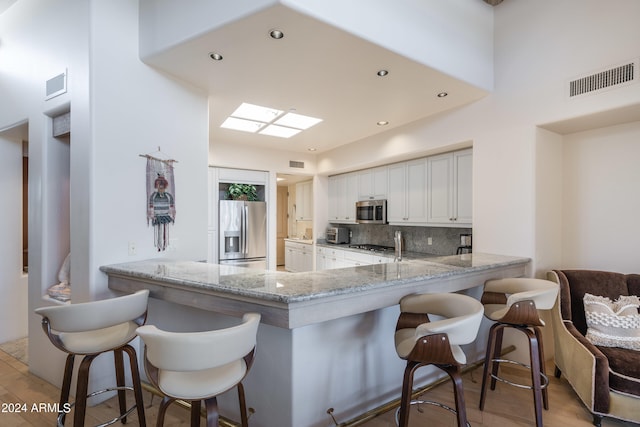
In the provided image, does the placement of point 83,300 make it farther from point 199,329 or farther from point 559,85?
point 559,85

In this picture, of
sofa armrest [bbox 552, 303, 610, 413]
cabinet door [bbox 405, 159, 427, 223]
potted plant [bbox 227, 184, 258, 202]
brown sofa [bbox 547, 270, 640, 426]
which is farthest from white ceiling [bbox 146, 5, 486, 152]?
sofa armrest [bbox 552, 303, 610, 413]

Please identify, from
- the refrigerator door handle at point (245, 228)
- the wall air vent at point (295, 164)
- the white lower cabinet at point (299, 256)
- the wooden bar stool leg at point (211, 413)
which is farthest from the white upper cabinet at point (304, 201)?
the wooden bar stool leg at point (211, 413)

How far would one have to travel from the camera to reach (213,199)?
5109 millimetres

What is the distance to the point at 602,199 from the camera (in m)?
2.99

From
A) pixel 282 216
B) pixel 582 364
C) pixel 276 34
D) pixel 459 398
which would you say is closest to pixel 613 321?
pixel 582 364

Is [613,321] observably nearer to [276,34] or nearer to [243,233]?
[276,34]

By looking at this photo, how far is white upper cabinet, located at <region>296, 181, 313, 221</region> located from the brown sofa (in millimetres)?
4445

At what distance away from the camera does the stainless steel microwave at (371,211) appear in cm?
495

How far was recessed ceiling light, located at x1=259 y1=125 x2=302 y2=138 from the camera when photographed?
4.40 metres

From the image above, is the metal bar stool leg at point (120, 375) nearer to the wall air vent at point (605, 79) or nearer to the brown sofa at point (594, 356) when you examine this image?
the brown sofa at point (594, 356)

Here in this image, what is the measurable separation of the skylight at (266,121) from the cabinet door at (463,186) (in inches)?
70.4

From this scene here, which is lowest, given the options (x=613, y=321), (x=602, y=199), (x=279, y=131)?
(x=613, y=321)

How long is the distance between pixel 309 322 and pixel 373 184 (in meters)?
3.89

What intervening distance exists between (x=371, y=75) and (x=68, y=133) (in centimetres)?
257
